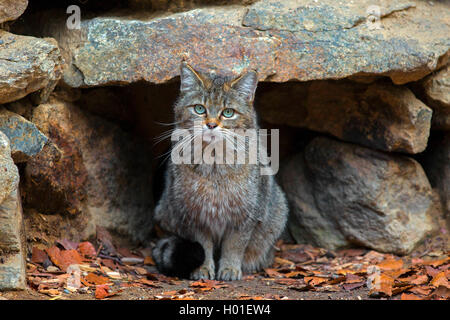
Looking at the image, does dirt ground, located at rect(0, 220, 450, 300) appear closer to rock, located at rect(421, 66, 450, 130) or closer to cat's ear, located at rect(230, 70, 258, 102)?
rock, located at rect(421, 66, 450, 130)

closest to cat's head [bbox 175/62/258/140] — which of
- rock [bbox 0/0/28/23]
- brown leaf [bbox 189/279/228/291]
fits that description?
brown leaf [bbox 189/279/228/291]

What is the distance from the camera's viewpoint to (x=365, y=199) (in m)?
4.94

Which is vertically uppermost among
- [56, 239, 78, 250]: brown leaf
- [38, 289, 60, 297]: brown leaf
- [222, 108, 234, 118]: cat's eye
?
[222, 108, 234, 118]: cat's eye

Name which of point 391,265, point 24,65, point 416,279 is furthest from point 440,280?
point 24,65

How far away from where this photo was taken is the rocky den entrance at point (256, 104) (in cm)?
408

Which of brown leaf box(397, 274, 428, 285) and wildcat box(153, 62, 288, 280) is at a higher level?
wildcat box(153, 62, 288, 280)

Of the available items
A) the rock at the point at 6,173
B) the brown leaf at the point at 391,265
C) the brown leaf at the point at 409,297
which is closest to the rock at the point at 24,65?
the rock at the point at 6,173

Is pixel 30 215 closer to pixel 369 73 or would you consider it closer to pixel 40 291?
pixel 40 291

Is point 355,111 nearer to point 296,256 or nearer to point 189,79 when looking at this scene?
point 296,256

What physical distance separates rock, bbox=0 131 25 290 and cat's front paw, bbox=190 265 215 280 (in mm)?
1397

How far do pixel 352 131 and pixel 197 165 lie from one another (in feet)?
5.02

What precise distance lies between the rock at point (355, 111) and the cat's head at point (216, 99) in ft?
3.30

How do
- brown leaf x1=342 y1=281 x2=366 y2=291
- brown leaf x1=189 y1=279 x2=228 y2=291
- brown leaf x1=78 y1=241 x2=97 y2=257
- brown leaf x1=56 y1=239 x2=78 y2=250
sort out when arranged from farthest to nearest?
brown leaf x1=78 y1=241 x2=97 y2=257
brown leaf x1=56 y1=239 x2=78 y2=250
brown leaf x1=189 y1=279 x2=228 y2=291
brown leaf x1=342 y1=281 x2=366 y2=291

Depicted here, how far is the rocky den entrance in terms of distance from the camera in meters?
4.08
